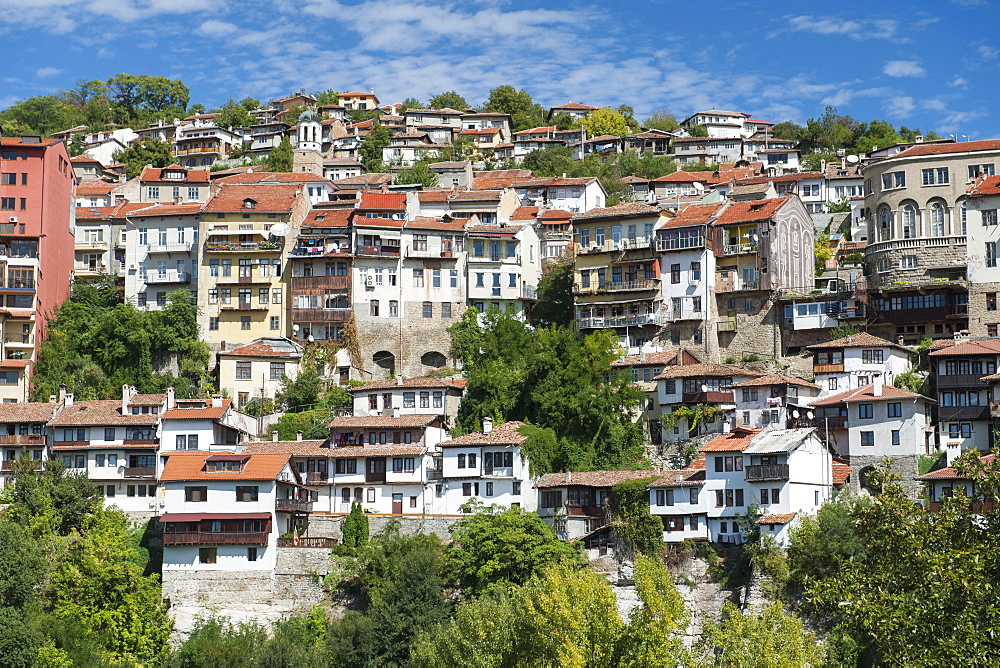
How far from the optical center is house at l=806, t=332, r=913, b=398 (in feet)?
213

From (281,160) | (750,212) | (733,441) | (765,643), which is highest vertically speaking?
(281,160)

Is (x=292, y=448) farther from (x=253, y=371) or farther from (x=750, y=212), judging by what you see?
(x=750, y=212)

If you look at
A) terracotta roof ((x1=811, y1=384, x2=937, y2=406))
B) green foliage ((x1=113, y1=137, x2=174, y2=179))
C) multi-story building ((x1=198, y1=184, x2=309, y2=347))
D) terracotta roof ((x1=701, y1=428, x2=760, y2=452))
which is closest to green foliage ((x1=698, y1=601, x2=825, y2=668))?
terracotta roof ((x1=701, y1=428, x2=760, y2=452))

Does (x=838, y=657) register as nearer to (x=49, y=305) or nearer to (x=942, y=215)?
(x=942, y=215)

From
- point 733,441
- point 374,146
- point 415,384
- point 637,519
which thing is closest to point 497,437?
point 415,384

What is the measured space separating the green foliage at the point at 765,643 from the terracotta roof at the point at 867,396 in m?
25.5

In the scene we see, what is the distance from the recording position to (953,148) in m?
77.1

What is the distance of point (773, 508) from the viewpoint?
5528 centimetres

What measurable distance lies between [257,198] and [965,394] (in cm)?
4522

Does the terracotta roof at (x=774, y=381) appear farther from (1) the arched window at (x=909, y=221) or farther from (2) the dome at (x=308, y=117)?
(2) the dome at (x=308, y=117)

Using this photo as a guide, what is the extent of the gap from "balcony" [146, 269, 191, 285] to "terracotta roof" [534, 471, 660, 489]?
31431 mm

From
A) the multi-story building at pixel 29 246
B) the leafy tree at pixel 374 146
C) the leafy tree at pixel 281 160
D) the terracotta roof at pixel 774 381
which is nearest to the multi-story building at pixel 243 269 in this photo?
the multi-story building at pixel 29 246

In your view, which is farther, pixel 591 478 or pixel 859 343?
pixel 859 343

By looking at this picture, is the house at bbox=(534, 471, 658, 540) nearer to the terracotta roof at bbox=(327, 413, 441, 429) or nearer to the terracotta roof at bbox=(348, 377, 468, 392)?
the terracotta roof at bbox=(327, 413, 441, 429)
